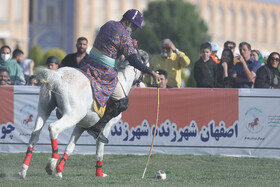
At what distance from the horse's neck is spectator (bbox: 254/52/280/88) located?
17.0ft

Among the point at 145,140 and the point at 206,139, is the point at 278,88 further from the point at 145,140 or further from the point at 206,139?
the point at 145,140

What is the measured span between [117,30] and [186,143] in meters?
5.43

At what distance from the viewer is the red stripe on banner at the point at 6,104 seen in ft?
51.5

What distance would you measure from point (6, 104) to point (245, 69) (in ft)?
17.5

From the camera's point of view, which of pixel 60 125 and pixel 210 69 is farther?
pixel 210 69

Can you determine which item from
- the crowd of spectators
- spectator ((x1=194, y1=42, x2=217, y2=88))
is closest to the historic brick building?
the crowd of spectators

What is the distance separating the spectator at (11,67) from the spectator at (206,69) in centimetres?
422

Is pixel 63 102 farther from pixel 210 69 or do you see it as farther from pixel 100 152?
pixel 210 69

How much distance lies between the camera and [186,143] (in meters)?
15.6

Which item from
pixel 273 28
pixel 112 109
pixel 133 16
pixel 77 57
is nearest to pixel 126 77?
pixel 112 109

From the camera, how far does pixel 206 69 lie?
16.7m

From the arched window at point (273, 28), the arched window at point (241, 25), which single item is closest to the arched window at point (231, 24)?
the arched window at point (241, 25)

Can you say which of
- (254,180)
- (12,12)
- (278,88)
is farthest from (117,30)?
(12,12)

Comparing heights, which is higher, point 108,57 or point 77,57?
point 108,57
